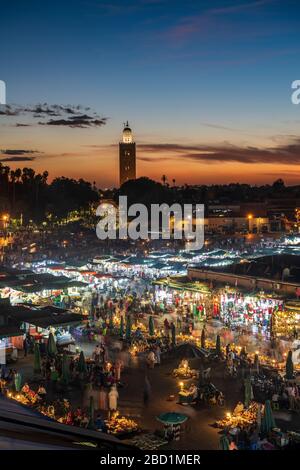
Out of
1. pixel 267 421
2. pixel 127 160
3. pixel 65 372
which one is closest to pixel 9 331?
pixel 65 372

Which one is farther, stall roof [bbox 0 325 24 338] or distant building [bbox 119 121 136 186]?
distant building [bbox 119 121 136 186]

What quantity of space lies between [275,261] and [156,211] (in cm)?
4822

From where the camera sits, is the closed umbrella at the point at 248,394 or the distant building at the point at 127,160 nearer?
the closed umbrella at the point at 248,394

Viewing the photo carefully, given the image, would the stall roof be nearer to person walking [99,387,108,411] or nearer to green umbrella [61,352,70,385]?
green umbrella [61,352,70,385]

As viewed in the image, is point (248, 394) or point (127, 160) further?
point (127, 160)

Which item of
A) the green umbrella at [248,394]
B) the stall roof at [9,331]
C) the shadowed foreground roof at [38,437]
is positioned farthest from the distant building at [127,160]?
the shadowed foreground roof at [38,437]

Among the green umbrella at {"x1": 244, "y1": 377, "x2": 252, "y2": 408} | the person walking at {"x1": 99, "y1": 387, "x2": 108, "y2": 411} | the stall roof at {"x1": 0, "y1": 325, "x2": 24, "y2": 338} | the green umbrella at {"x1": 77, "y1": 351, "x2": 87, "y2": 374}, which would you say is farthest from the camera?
the stall roof at {"x1": 0, "y1": 325, "x2": 24, "y2": 338}

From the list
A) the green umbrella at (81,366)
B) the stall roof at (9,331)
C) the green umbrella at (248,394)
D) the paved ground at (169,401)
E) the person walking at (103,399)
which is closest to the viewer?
the paved ground at (169,401)

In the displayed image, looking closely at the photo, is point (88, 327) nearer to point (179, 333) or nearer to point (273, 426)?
point (179, 333)

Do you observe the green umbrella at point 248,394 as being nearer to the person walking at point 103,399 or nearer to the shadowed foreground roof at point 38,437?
the person walking at point 103,399

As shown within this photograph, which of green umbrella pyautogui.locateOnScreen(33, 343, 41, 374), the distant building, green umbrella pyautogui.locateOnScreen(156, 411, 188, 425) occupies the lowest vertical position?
green umbrella pyautogui.locateOnScreen(33, 343, 41, 374)

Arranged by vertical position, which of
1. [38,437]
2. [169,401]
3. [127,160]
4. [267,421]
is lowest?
[169,401]

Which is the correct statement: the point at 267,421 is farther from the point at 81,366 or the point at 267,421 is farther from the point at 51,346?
the point at 51,346

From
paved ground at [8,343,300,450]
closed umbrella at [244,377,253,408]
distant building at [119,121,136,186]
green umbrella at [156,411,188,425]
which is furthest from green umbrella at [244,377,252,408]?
distant building at [119,121,136,186]
